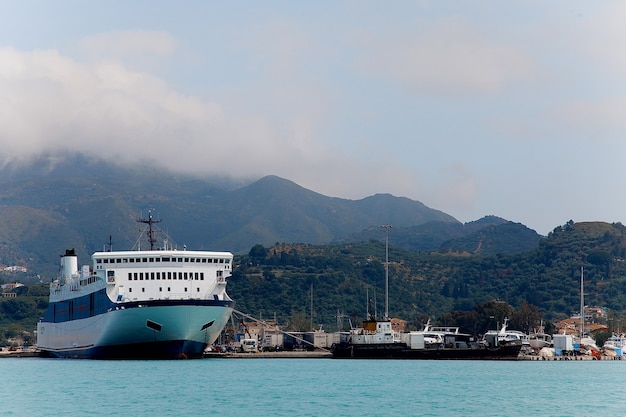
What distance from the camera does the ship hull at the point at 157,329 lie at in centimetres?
8038

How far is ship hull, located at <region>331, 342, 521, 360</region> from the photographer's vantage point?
103562mm

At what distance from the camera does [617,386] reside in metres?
70.8

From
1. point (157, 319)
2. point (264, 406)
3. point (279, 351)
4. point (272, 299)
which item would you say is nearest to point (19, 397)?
point (264, 406)

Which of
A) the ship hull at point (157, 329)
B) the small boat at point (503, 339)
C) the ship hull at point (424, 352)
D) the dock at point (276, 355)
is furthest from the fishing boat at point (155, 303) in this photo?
the small boat at point (503, 339)

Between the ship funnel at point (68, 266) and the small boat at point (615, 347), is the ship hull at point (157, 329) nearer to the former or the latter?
the ship funnel at point (68, 266)

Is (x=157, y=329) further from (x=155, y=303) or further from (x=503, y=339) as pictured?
(x=503, y=339)

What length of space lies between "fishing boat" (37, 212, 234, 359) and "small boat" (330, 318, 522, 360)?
69.1ft

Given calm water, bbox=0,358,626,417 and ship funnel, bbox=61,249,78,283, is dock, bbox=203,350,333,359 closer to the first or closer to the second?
ship funnel, bbox=61,249,78,283

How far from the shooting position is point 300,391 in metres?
62.9

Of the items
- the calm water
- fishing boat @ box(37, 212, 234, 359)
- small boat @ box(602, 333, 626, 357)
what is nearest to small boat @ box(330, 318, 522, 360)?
the calm water

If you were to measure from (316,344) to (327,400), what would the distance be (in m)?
71.1

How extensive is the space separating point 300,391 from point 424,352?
43.0 m

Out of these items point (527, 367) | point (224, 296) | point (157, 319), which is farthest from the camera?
point (527, 367)

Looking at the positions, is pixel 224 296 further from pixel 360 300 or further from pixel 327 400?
pixel 360 300
